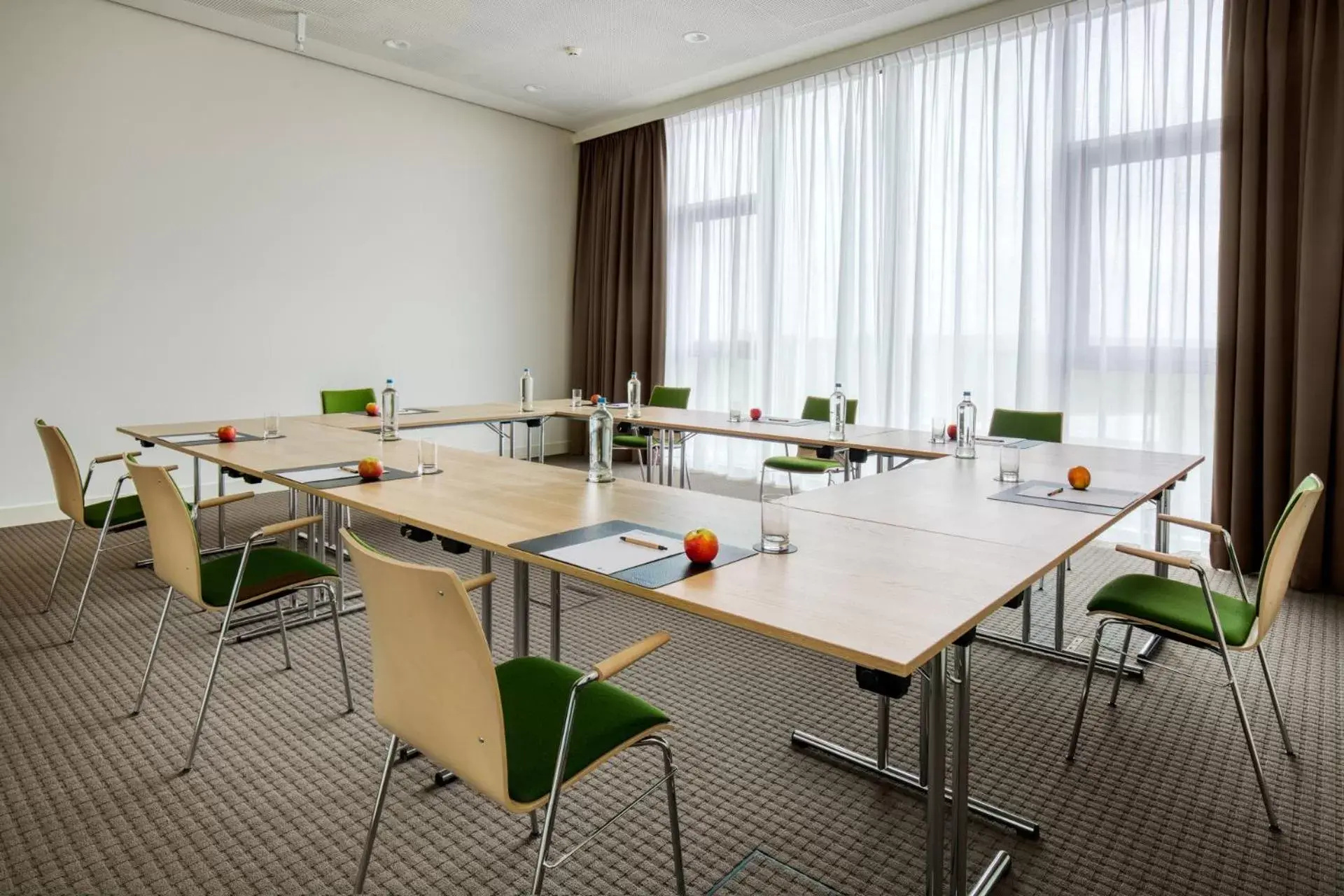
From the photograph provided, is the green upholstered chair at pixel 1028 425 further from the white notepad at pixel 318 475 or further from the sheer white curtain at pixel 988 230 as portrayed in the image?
the white notepad at pixel 318 475

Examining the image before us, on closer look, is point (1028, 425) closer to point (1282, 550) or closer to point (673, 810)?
point (1282, 550)

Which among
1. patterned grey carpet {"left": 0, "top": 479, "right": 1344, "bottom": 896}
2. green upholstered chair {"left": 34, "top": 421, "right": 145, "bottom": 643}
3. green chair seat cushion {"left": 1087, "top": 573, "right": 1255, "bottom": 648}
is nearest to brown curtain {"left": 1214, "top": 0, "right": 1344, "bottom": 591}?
patterned grey carpet {"left": 0, "top": 479, "right": 1344, "bottom": 896}

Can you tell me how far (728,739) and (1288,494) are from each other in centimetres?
353

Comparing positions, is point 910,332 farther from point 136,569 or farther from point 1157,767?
point 136,569

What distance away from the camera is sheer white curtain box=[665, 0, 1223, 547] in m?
4.60

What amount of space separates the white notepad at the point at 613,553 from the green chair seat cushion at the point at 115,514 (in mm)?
2465

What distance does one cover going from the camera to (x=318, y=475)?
111 inches

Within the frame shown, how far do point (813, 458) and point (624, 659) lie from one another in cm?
408

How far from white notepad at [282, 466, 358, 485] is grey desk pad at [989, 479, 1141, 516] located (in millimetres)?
2167

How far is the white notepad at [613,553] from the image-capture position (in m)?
1.75

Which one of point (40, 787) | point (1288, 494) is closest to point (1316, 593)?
point (1288, 494)

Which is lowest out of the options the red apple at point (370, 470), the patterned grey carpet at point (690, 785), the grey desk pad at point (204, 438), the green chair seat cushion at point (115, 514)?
the patterned grey carpet at point (690, 785)

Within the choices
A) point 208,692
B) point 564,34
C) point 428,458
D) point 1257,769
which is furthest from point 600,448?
point 564,34

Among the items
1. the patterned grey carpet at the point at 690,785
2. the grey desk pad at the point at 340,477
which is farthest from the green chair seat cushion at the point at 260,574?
the patterned grey carpet at the point at 690,785
